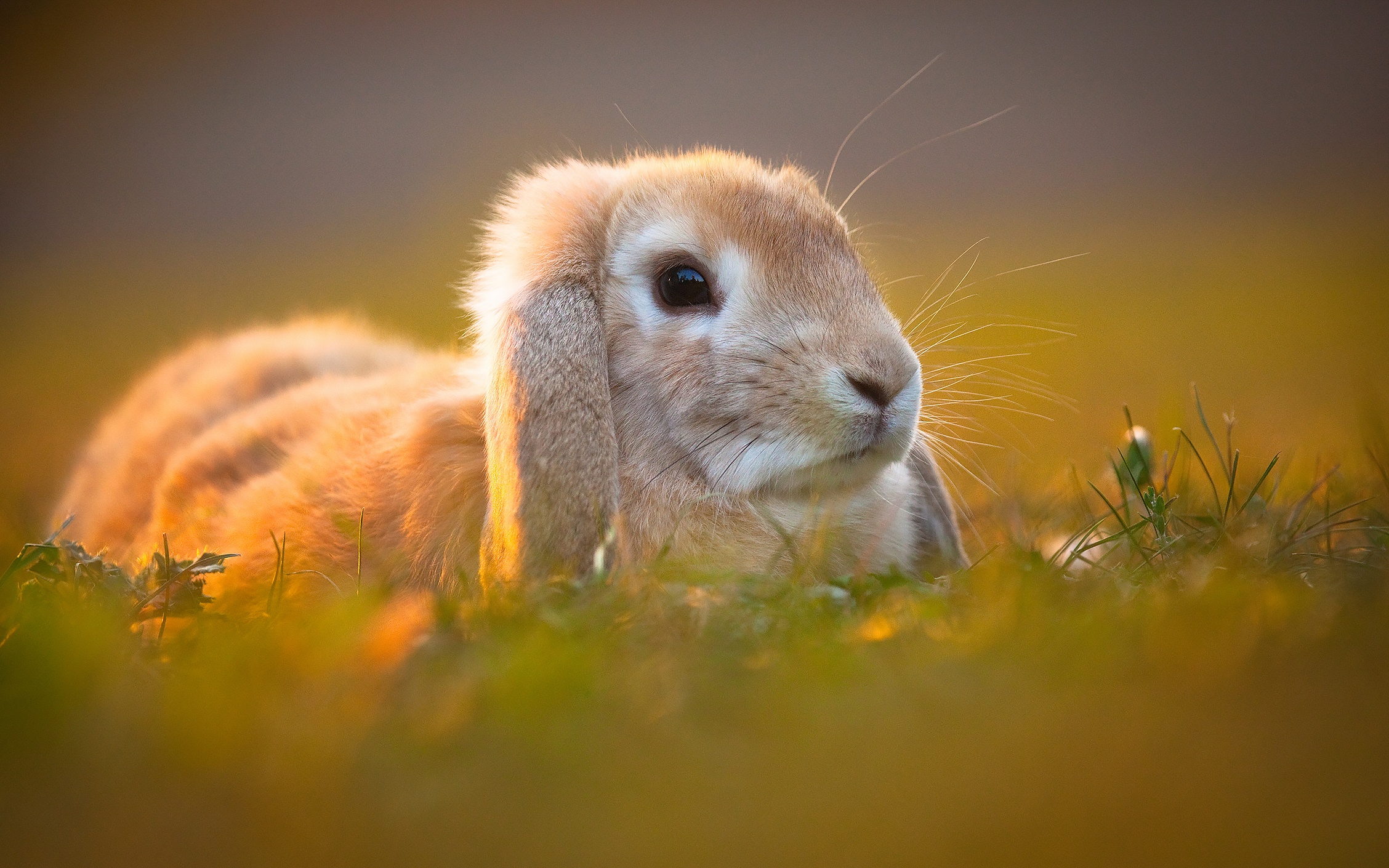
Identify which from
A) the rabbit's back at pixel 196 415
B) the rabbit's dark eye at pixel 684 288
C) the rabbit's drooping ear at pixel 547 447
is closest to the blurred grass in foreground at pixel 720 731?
the rabbit's drooping ear at pixel 547 447

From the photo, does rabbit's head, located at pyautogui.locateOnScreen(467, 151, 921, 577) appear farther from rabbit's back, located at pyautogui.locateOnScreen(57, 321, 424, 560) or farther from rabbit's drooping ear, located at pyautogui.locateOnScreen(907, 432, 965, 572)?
rabbit's back, located at pyautogui.locateOnScreen(57, 321, 424, 560)

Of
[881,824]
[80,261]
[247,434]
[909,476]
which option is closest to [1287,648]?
[881,824]

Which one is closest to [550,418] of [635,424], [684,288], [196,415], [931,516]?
[635,424]

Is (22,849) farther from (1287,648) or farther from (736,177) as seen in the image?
(736,177)

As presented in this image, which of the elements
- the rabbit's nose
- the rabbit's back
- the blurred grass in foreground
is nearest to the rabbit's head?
the rabbit's nose

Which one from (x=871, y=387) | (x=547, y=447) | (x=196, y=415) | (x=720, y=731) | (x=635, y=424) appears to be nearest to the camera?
(x=720, y=731)

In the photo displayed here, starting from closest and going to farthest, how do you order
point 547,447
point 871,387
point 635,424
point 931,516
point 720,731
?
point 720,731, point 547,447, point 871,387, point 635,424, point 931,516

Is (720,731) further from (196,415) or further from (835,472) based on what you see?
(196,415)
